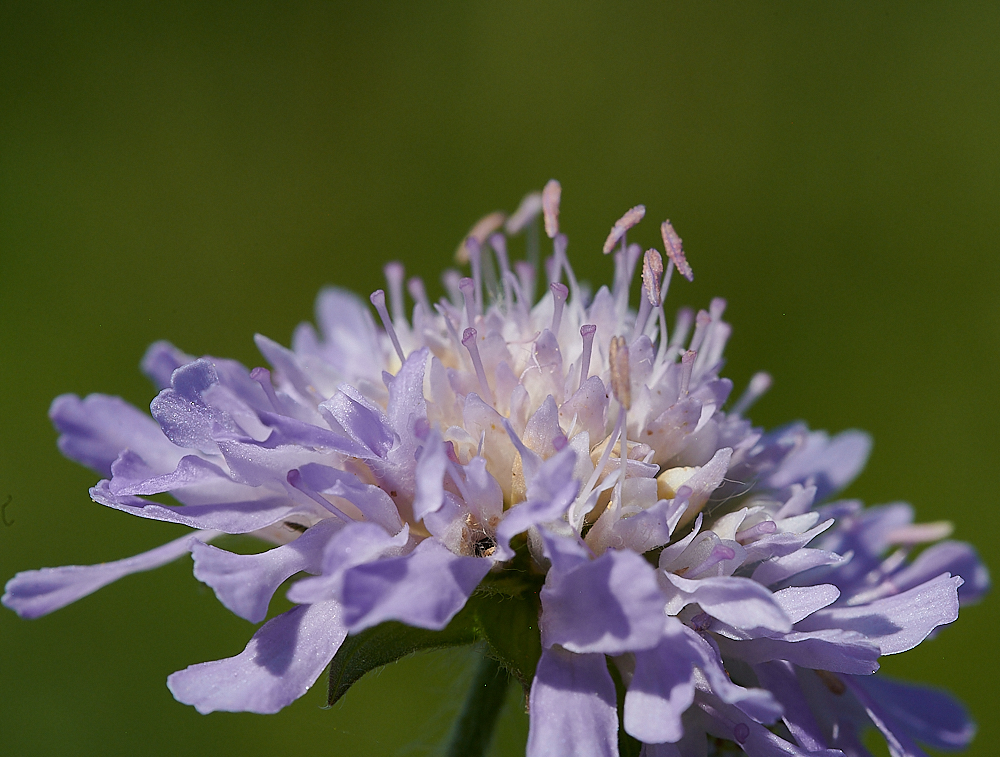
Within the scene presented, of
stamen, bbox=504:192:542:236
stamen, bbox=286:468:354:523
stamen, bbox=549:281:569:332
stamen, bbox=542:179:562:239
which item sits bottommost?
stamen, bbox=286:468:354:523

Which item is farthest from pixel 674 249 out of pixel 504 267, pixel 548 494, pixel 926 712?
pixel 926 712

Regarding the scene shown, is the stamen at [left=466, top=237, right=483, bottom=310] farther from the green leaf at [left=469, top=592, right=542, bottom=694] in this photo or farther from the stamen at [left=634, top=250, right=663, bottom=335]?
the green leaf at [left=469, top=592, right=542, bottom=694]

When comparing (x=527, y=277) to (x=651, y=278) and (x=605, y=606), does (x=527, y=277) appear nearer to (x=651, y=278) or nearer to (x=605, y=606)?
(x=651, y=278)

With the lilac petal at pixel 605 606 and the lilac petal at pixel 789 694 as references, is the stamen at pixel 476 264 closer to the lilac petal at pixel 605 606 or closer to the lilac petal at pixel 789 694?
the lilac petal at pixel 605 606

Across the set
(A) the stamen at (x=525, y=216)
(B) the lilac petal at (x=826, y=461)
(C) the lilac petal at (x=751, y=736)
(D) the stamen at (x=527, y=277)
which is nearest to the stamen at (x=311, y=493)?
(C) the lilac petal at (x=751, y=736)

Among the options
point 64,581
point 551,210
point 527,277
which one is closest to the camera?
point 64,581

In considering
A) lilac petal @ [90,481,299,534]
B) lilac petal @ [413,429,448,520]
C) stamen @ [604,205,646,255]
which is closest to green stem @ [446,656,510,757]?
lilac petal @ [90,481,299,534]
